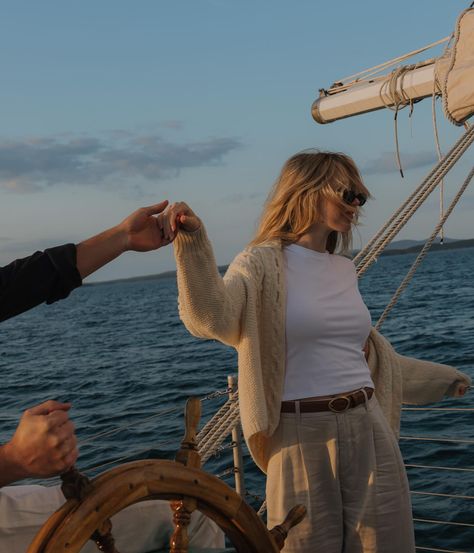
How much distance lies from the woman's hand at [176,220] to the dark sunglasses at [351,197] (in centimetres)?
46


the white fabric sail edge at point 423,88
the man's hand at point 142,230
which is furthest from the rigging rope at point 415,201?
the man's hand at point 142,230

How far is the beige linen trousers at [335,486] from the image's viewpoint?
1791mm

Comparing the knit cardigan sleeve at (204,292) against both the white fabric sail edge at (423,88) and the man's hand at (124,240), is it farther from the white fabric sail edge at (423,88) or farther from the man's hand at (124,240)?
the white fabric sail edge at (423,88)

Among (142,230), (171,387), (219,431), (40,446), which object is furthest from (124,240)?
(171,387)

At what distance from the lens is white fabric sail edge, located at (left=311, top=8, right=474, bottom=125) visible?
2857mm

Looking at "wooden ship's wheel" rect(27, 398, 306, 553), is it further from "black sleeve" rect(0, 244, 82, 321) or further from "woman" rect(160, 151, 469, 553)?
"woman" rect(160, 151, 469, 553)

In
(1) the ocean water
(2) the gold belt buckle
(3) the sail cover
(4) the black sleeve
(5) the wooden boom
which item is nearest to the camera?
(4) the black sleeve

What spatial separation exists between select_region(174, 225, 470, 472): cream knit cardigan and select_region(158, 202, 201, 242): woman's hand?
4cm

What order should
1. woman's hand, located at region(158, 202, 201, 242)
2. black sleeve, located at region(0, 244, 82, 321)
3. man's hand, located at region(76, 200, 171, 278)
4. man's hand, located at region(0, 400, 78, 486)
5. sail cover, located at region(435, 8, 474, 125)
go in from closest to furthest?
man's hand, located at region(0, 400, 78, 486), black sleeve, located at region(0, 244, 82, 321), man's hand, located at region(76, 200, 171, 278), woman's hand, located at region(158, 202, 201, 242), sail cover, located at region(435, 8, 474, 125)

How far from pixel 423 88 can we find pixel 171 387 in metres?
9.65

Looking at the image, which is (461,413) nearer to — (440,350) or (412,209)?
(412,209)

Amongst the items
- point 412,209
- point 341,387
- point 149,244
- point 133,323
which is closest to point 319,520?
point 341,387

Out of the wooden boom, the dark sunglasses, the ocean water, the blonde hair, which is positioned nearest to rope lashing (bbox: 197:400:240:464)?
the ocean water

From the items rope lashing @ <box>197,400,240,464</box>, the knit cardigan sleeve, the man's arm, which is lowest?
rope lashing @ <box>197,400,240,464</box>
